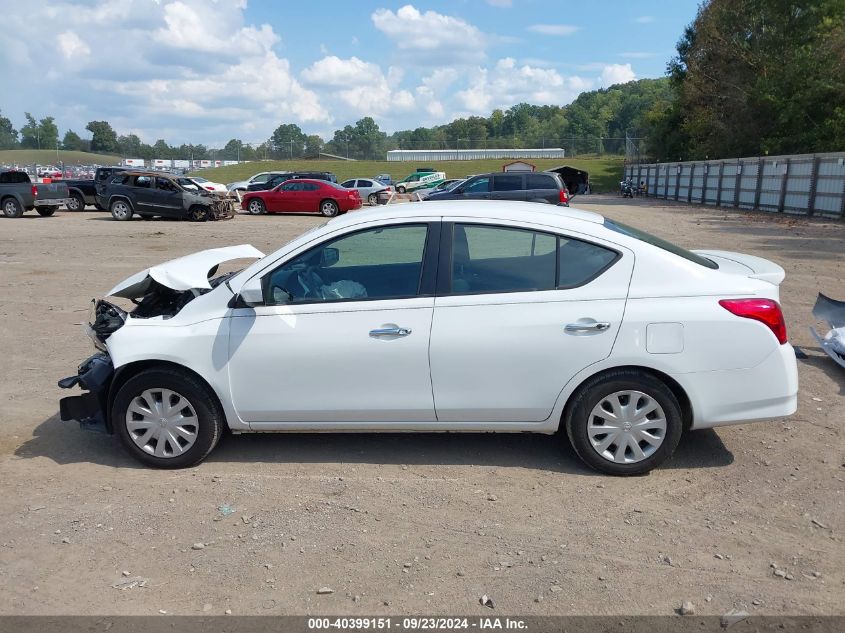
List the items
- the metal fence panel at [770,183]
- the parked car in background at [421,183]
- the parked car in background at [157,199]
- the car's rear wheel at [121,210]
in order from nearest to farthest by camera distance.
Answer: the parked car in background at [157,199]
the car's rear wheel at [121,210]
the metal fence panel at [770,183]
the parked car in background at [421,183]

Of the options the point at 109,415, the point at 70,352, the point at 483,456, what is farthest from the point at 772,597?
the point at 70,352

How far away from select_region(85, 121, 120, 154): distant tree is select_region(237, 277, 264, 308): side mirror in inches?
4412

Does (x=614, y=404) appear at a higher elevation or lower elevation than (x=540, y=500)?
higher

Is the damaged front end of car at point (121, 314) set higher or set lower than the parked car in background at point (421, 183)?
higher

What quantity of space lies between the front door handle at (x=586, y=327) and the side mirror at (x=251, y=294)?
1.88m

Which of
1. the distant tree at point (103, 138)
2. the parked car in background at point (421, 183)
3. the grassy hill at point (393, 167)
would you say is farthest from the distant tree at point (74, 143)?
the parked car in background at point (421, 183)

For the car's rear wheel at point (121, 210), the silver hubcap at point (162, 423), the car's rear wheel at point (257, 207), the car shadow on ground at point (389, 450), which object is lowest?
the car's rear wheel at point (257, 207)

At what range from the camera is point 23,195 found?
1000 inches

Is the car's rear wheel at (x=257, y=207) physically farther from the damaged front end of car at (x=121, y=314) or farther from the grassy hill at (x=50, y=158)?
the grassy hill at (x=50, y=158)

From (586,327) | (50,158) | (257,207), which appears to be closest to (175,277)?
(586,327)

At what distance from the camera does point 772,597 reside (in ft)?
10.6

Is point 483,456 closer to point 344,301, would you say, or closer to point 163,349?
point 344,301

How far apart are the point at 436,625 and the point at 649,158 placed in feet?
243

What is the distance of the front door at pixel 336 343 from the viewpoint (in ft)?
14.3
